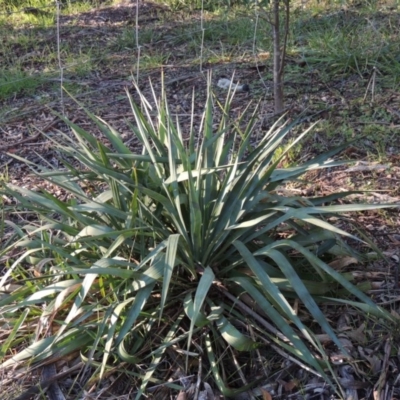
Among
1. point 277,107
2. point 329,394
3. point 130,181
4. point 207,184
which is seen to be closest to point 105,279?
point 130,181

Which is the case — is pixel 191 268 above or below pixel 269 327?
above

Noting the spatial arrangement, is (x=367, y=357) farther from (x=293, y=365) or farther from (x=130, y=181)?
(x=130, y=181)

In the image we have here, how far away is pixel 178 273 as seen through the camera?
2355 millimetres

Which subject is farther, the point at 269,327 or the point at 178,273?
the point at 178,273

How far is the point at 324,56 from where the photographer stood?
4.59 meters

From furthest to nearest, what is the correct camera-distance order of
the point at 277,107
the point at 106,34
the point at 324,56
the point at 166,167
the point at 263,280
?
the point at 106,34 < the point at 324,56 < the point at 277,107 < the point at 166,167 < the point at 263,280

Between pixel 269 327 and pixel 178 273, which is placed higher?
pixel 178 273

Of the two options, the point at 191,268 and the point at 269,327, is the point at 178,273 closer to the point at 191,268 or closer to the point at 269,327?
the point at 191,268

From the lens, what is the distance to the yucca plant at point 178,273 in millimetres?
2082

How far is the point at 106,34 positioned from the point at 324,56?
224 cm

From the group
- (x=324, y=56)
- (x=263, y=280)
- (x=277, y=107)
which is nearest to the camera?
(x=263, y=280)

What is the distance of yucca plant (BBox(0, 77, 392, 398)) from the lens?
2082 mm

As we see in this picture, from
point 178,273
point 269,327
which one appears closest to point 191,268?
point 178,273

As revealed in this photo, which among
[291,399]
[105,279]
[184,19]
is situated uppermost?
[184,19]
